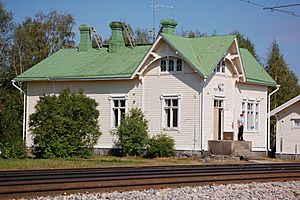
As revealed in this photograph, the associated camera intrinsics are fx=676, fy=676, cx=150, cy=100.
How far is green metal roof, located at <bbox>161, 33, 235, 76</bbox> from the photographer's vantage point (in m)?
38.5

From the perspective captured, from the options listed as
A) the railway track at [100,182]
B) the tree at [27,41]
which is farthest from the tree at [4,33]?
the railway track at [100,182]

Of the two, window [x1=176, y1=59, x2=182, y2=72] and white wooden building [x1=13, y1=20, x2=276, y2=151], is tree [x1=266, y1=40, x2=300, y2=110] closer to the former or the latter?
white wooden building [x1=13, y1=20, x2=276, y2=151]

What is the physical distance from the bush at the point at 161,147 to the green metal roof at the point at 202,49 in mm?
4314

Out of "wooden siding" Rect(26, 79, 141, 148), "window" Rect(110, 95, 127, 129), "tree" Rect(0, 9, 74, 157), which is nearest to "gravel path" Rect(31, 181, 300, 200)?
"wooden siding" Rect(26, 79, 141, 148)

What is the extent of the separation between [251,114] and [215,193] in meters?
26.8

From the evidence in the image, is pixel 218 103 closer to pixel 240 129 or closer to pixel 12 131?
pixel 240 129

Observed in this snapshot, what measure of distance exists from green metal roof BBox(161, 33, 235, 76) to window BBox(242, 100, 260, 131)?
4.72 meters

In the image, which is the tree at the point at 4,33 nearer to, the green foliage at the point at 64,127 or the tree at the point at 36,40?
the tree at the point at 36,40

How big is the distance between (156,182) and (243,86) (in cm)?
2466

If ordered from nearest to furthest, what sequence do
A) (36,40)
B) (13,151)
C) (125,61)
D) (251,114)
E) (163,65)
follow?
(13,151) < (163,65) < (125,61) < (251,114) < (36,40)

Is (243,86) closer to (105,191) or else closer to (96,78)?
(96,78)

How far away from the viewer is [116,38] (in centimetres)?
4644

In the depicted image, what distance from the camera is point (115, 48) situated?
4619cm

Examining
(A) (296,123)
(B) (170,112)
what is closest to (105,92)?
(B) (170,112)
